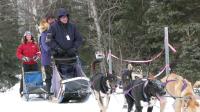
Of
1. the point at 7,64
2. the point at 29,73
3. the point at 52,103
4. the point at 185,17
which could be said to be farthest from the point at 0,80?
the point at 52,103

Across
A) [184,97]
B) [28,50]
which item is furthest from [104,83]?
[28,50]

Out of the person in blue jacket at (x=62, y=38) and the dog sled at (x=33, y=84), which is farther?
the dog sled at (x=33, y=84)

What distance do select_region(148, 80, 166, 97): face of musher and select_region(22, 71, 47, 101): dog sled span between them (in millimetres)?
4411

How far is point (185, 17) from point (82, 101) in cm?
912

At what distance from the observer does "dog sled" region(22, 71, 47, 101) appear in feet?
38.3

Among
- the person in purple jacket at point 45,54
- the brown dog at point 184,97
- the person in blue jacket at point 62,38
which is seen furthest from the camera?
the person in purple jacket at point 45,54

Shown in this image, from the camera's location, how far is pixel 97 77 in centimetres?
909

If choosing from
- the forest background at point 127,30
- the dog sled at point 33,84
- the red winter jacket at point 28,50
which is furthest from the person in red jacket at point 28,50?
the forest background at point 127,30

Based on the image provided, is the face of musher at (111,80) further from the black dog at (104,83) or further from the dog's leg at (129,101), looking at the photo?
the dog's leg at (129,101)

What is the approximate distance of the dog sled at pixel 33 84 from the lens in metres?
11.7

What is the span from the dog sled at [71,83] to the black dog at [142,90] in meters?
1.67

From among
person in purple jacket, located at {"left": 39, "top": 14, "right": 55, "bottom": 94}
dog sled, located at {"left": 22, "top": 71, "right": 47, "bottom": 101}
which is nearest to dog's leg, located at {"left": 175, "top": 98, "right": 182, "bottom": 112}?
person in purple jacket, located at {"left": 39, "top": 14, "right": 55, "bottom": 94}

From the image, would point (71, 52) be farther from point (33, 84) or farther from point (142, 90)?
point (142, 90)

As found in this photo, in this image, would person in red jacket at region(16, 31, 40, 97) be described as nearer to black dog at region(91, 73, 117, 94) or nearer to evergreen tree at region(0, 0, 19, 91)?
black dog at region(91, 73, 117, 94)
